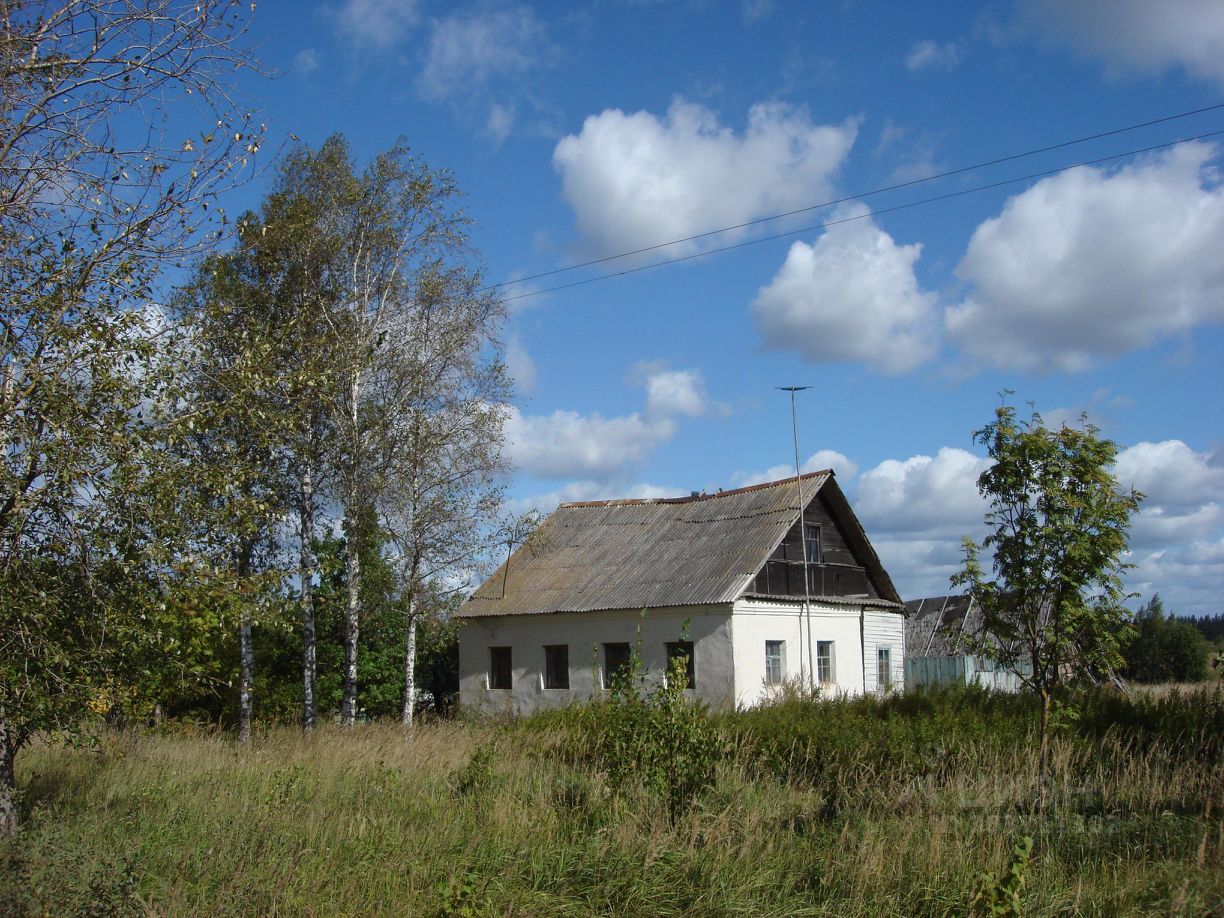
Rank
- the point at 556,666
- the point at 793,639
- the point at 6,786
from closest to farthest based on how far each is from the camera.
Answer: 1. the point at 6,786
2. the point at 793,639
3. the point at 556,666

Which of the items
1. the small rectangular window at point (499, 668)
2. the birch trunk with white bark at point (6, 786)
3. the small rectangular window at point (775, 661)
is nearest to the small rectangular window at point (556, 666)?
the small rectangular window at point (499, 668)

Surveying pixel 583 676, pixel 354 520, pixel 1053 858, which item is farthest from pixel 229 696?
pixel 1053 858

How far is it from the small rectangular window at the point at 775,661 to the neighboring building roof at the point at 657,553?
233 cm

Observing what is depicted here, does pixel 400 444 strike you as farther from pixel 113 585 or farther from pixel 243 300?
pixel 113 585

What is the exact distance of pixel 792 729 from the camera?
45.8 feet

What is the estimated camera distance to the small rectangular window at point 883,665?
28.2 m

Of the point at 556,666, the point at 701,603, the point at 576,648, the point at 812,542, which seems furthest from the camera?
the point at 812,542

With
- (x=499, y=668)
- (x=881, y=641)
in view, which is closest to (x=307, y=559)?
(x=499, y=668)

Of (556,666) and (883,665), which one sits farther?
(883,665)

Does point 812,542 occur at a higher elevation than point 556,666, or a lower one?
higher

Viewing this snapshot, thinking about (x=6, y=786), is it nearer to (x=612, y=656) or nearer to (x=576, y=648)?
(x=612, y=656)

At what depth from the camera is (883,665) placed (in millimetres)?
28656

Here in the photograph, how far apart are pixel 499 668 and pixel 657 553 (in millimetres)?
5210

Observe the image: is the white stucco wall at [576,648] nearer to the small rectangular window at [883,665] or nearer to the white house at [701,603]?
the white house at [701,603]
